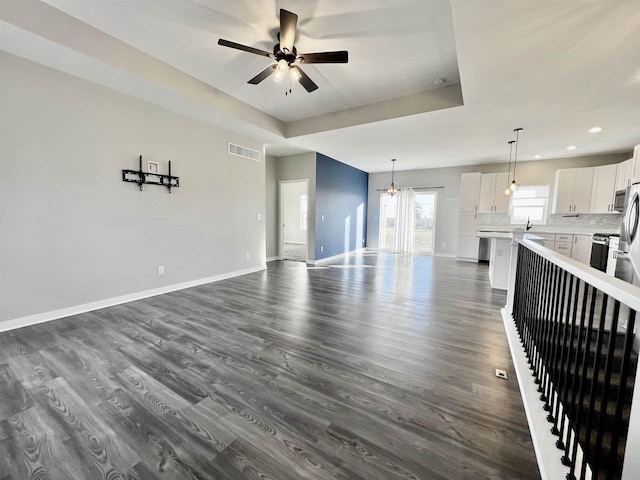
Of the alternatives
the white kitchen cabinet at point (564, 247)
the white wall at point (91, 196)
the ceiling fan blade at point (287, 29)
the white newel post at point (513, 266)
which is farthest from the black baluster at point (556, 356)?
the white kitchen cabinet at point (564, 247)

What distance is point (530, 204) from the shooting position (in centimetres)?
700

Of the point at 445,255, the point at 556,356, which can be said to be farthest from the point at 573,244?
the point at 556,356

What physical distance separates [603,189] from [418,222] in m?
4.09

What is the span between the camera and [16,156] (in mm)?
2773

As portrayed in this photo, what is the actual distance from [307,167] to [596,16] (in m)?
5.20

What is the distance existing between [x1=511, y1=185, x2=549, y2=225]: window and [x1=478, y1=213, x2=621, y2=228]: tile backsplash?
0.61 ft

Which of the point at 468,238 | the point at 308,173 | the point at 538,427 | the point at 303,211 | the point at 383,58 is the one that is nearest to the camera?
the point at 538,427

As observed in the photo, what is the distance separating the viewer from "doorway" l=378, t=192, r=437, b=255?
27.6ft

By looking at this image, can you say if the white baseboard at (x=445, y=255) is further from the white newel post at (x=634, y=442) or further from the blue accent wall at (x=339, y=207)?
the white newel post at (x=634, y=442)

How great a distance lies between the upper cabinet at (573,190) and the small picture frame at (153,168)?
27.1 ft

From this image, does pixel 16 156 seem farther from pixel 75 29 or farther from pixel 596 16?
pixel 596 16

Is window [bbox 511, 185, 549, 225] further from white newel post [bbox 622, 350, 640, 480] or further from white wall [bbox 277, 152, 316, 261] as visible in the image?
white newel post [bbox 622, 350, 640, 480]

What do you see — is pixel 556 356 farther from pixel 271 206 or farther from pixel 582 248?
pixel 271 206

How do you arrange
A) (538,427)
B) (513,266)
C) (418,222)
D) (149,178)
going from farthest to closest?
(418,222) → (149,178) → (513,266) → (538,427)
